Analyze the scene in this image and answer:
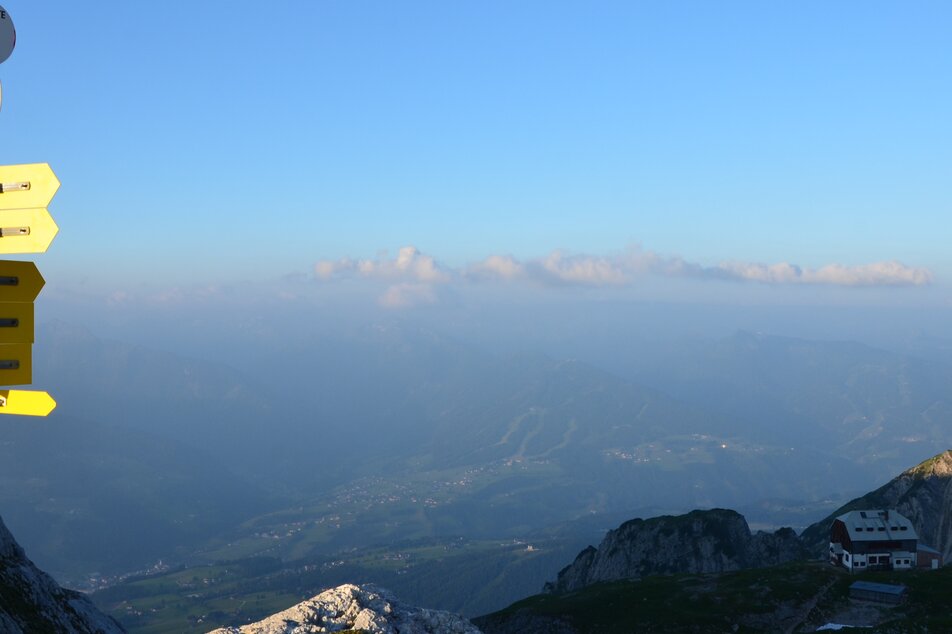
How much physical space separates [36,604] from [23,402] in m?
33.6

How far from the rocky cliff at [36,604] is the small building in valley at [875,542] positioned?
120128mm

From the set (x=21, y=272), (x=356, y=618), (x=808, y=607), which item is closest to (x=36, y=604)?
(x=356, y=618)

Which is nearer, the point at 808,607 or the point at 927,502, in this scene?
the point at 808,607

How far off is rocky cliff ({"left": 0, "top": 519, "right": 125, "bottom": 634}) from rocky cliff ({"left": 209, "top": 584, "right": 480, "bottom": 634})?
8758 mm

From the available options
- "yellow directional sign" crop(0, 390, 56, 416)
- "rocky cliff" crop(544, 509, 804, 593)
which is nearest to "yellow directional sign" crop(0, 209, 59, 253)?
"yellow directional sign" crop(0, 390, 56, 416)

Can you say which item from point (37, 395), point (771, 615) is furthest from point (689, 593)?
point (37, 395)

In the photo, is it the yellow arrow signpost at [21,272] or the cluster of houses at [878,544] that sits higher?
the yellow arrow signpost at [21,272]

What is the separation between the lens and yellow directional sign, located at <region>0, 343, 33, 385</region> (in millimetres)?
21422

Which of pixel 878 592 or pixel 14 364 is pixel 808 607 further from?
pixel 14 364

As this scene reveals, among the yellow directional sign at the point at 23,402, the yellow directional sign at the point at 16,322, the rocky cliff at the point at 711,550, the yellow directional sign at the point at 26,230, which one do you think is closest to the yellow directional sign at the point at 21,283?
the yellow directional sign at the point at 16,322

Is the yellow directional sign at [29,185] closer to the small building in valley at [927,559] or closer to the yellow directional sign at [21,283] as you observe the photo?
the yellow directional sign at [21,283]

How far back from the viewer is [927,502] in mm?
185875

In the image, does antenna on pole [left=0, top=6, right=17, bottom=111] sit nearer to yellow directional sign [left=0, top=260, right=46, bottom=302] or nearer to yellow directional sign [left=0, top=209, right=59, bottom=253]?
yellow directional sign [left=0, top=209, right=59, bottom=253]

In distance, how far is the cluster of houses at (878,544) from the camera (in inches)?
5246
